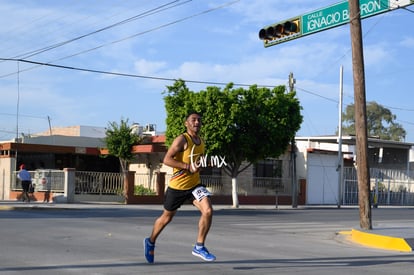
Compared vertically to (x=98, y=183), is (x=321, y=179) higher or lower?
higher

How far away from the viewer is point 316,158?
39250 mm

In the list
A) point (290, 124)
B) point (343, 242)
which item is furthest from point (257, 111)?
point (343, 242)

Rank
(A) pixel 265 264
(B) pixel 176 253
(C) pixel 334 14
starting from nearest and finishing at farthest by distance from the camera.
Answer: (A) pixel 265 264, (B) pixel 176 253, (C) pixel 334 14

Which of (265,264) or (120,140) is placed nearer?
(265,264)

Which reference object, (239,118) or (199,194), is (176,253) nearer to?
(199,194)

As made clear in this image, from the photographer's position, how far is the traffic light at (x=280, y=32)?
1592 cm

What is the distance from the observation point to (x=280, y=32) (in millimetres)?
16234

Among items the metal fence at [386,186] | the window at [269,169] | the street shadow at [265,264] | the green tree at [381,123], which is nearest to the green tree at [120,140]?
the window at [269,169]

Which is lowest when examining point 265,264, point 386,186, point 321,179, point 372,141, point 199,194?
point 265,264

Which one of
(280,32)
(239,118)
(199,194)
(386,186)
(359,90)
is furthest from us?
(386,186)

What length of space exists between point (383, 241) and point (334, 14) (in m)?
5.79

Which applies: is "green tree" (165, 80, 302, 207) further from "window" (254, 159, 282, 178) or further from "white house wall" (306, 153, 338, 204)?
"white house wall" (306, 153, 338, 204)

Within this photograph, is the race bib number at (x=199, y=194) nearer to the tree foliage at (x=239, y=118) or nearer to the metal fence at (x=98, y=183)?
the tree foliage at (x=239, y=118)

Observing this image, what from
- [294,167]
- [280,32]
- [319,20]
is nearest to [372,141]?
[294,167]
